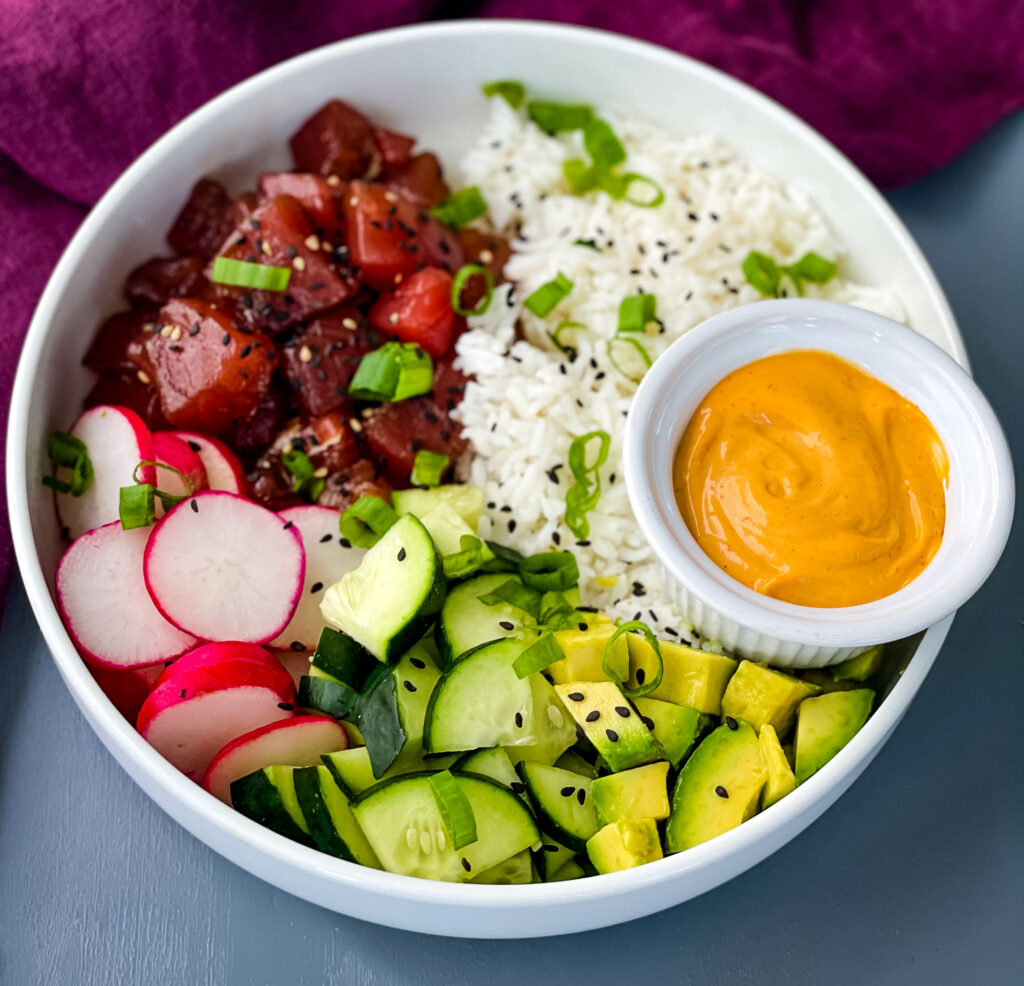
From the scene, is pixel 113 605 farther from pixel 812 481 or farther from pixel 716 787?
pixel 812 481

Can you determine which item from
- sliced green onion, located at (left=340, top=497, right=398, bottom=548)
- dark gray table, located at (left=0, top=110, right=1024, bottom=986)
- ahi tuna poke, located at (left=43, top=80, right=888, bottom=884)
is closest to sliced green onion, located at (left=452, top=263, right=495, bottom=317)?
ahi tuna poke, located at (left=43, top=80, right=888, bottom=884)

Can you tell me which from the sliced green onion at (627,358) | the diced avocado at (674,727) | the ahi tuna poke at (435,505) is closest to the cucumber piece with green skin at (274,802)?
the ahi tuna poke at (435,505)

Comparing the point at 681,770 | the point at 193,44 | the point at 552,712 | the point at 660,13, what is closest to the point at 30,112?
the point at 193,44

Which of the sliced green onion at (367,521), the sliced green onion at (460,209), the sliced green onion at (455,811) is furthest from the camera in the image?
the sliced green onion at (460,209)

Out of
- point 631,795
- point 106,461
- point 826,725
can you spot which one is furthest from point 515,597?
point 106,461

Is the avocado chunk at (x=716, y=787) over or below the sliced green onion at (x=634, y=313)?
below

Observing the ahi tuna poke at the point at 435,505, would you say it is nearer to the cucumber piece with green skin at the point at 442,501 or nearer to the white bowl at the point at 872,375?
the cucumber piece with green skin at the point at 442,501

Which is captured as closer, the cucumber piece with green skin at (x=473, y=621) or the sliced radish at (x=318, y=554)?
the cucumber piece with green skin at (x=473, y=621)

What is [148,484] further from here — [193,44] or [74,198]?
[193,44]
